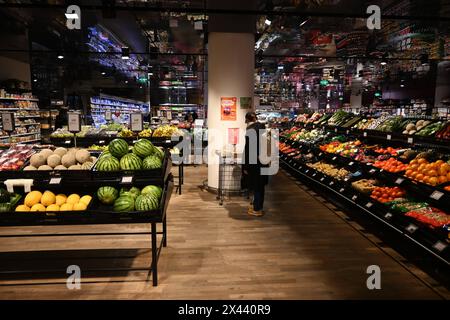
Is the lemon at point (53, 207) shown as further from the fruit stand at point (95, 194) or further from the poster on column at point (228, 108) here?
the poster on column at point (228, 108)

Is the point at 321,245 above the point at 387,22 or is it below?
below

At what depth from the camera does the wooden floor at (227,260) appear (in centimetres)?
322

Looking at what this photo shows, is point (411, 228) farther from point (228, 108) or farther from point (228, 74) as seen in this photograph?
point (228, 74)

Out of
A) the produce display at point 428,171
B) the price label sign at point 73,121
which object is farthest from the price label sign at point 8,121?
the produce display at point 428,171

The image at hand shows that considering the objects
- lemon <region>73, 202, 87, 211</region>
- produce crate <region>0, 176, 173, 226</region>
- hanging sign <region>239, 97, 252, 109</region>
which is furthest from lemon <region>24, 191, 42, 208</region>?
hanging sign <region>239, 97, 252, 109</region>

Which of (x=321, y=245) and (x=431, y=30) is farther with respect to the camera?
(x=431, y=30)

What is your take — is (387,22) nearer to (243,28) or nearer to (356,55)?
(356,55)

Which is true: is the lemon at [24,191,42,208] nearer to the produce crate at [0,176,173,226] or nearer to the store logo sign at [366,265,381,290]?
the produce crate at [0,176,173,226]

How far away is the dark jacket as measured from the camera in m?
5.35

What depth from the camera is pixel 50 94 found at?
16656mm

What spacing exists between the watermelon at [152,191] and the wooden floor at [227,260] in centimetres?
90
